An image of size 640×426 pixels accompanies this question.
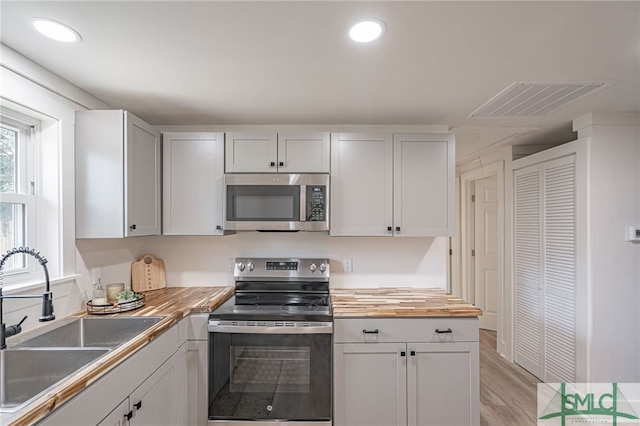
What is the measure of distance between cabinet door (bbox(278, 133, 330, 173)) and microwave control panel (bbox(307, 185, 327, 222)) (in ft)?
0.53

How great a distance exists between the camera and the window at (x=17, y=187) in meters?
1.66

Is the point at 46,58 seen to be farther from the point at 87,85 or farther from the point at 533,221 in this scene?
the point at 533,221

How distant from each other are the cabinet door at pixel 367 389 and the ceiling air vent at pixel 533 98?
175 centimetres

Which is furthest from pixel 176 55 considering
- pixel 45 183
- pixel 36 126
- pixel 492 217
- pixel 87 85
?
pixel 492 217

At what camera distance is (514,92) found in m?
2.00

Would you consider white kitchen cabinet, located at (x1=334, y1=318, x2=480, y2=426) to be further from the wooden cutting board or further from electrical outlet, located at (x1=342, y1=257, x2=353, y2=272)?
the wooden cutting board

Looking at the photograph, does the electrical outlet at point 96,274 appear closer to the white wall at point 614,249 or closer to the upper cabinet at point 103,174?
the upper cabinet at point 103,174

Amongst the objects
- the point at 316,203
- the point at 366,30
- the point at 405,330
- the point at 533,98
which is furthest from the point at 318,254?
the point at 533,98

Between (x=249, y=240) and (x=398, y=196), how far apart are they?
129cm

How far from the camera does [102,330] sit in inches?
70.7

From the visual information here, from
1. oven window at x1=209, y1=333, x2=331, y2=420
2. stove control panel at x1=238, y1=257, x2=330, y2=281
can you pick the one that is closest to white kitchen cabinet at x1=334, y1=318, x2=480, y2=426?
oven window at x1=209, y1=333, x2=331, y2=420

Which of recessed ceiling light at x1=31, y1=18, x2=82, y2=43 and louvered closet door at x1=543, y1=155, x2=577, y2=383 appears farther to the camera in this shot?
louvered closet door at x1=543, y1=155, x2=577, y2=383

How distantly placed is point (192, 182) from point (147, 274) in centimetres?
85

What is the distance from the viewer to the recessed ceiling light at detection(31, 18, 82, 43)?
1.32 metres
